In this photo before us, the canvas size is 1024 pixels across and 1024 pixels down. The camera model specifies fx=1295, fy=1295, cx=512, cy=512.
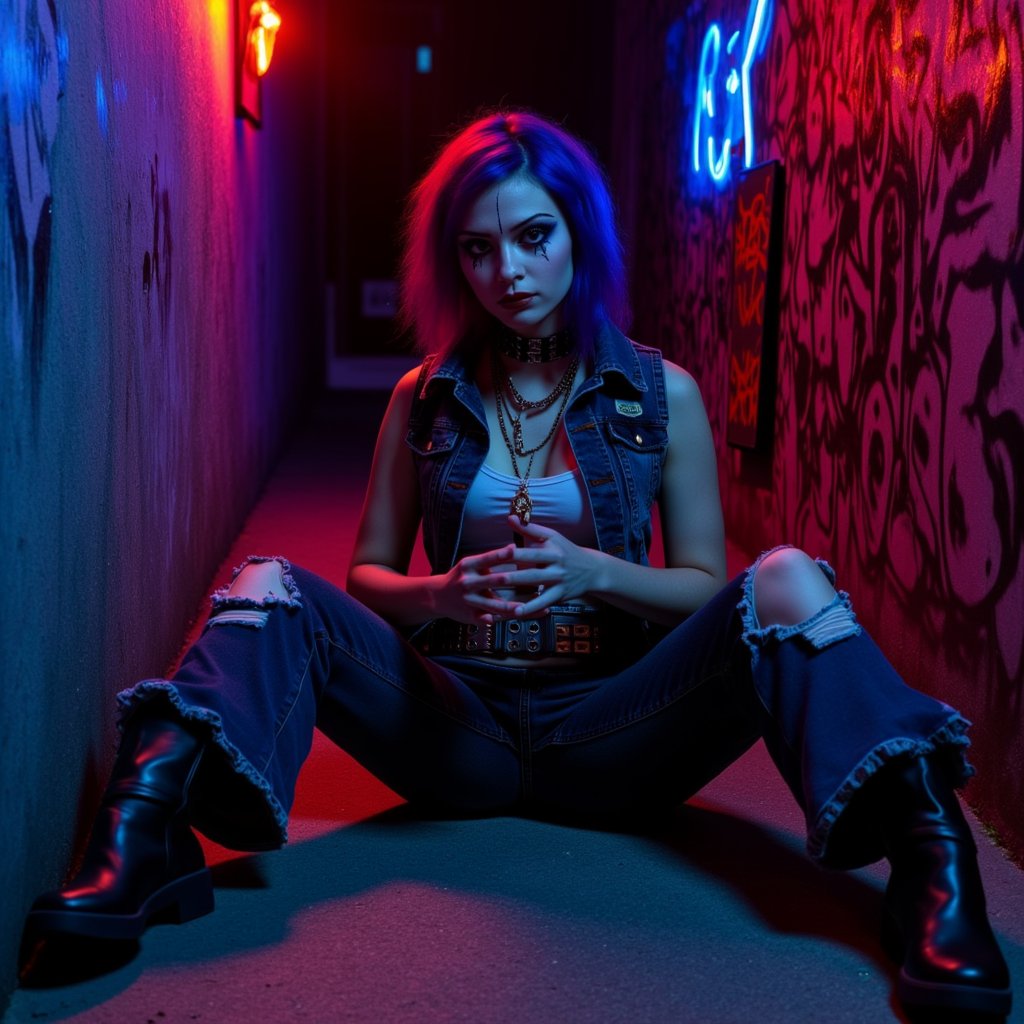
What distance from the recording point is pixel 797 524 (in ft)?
13.6

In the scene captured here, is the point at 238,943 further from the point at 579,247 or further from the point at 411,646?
the point at 579,247

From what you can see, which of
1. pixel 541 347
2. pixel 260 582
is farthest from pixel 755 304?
pixel 260 582

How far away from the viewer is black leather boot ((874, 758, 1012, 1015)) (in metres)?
1.44

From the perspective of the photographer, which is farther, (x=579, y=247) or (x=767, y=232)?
(x=767, y=232)

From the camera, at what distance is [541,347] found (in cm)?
225

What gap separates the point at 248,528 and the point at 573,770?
137 inches

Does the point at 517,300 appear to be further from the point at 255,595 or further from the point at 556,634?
the point at 255,595

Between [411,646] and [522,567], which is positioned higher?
[522,567]

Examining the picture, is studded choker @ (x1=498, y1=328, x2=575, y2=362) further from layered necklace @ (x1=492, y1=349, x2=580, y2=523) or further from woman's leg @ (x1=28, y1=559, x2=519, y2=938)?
woman's leg @ (x1=28, y1=559, x2=519, y2=938)

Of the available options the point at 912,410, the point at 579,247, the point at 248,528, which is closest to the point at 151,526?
the point at 579,247

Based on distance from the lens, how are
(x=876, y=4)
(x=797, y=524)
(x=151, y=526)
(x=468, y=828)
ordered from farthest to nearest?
(x=797, y=524) → (x=876, y=4) → (x=151, y=526) → (x=468, y=828)

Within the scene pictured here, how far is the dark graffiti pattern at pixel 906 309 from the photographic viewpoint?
7.75 ft

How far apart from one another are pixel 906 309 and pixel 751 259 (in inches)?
71.5

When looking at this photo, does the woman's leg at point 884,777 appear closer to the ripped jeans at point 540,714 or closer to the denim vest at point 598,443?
the ripped jeans at point 540,714
